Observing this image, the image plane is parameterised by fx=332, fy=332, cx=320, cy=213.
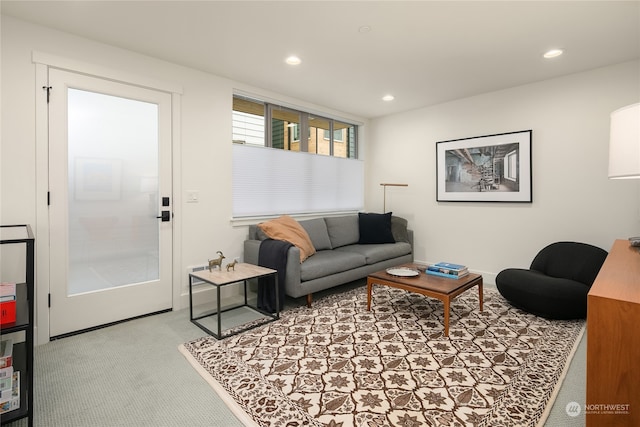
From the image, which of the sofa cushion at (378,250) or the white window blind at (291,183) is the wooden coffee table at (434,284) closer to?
the sofa cushion at (378,250)

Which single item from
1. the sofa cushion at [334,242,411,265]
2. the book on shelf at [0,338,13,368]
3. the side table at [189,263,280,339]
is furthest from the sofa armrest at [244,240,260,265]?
the book on shelf at [0,338,13,368]

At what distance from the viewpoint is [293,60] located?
3.21 meters

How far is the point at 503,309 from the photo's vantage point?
3.29m

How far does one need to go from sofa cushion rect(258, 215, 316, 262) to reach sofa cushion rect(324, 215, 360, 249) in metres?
0.75

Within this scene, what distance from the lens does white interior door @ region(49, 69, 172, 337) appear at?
2682 millimetres

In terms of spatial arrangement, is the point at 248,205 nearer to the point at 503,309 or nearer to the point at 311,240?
the point at 311,240

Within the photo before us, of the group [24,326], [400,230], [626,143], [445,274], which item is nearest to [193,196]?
[24,326]

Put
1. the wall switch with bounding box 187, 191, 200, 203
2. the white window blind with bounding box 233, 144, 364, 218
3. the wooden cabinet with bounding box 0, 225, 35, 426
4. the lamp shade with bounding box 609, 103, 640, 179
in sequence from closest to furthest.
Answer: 1. the lamp shade with bounding box 609, 103, 640, 179
2. the wooden cabinet with bounding box 0, 225, 35, 426
3. the wall switch with bounding box 187, 191, 200, 203
4. the white window blind with bounding box 233, 144, 364, 218

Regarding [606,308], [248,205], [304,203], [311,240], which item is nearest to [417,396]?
[606,308]

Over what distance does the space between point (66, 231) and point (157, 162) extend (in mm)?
948

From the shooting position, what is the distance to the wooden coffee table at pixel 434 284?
268cm

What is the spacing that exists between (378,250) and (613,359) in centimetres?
309

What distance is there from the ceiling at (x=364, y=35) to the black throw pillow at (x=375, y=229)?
1848 mm

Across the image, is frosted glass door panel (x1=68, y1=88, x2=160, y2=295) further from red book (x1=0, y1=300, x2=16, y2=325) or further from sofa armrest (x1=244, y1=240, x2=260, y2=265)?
red book (x1=0, y1=300, x2=16, y2=325)
